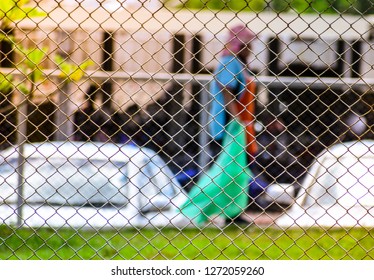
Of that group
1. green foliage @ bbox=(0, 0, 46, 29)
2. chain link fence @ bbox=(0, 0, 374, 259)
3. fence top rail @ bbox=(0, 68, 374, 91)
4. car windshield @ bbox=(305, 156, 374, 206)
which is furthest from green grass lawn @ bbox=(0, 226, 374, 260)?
green foliage @ bbox=(0, 0, 46, 29)

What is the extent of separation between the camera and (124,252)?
5.73 m

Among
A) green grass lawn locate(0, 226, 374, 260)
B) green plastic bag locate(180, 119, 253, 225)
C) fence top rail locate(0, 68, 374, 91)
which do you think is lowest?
green grass lawn locate(0, 226, 374, 260)

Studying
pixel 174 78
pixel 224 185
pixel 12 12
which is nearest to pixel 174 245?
pixel 224 185

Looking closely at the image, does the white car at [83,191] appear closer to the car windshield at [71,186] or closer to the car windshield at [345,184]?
the car windshield at [71,186]

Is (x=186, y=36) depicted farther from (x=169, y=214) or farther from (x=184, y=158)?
(x=169, y=214)

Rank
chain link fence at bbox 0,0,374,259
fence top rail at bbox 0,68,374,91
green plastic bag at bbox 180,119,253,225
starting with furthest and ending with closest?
1. green plastic bag at bbox 180,119,253,225
2. fence top rail at bbox 0,68,374,91
3. chain link fence at bbox 0,0,374,259

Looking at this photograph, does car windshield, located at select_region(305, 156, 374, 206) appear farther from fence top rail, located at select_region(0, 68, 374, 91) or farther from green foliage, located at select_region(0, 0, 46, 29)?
→ green foliage, located at select_region(0, 0, 46, 29)

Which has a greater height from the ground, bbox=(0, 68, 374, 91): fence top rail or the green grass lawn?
bbox=(0, 68, 374, 91): fence top rail

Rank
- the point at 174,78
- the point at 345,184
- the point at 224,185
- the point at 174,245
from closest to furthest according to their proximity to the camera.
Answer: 1. the point at 174,245
2. the point at 224,185
3. the point at 174,78
4. the point at 345,184

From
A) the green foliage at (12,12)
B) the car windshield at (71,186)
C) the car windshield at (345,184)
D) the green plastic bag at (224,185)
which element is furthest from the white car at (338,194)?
the green foliage at (12,12)

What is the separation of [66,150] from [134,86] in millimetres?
1857

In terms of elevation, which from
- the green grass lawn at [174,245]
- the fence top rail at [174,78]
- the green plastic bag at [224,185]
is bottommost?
the green grass lawn at [174,245]

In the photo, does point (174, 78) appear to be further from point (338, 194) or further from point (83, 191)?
point (338, 194)
